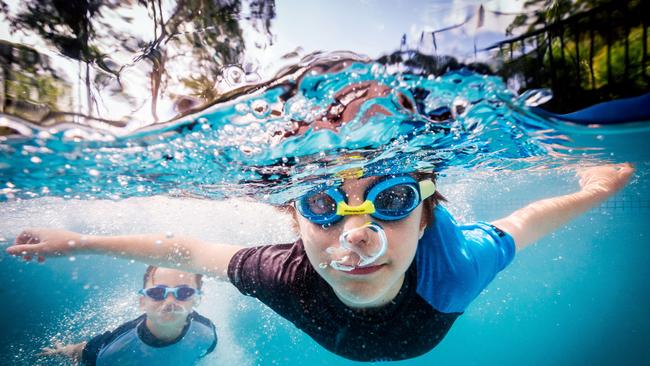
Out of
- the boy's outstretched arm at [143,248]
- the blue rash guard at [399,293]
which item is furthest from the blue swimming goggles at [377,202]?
the boy's outstretched arm at [143,248]

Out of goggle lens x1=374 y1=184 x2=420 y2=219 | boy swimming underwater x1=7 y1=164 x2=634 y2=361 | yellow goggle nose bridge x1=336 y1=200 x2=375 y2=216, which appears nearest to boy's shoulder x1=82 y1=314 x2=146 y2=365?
boy swimming underwater x1=7 y1=164 x2=634 y2=361

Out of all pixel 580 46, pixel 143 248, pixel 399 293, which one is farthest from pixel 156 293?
pixel 580 46

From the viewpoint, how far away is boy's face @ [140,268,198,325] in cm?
907

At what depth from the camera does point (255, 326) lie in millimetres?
38688

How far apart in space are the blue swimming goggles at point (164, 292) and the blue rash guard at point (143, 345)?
1370mm

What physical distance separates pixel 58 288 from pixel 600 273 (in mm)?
108418

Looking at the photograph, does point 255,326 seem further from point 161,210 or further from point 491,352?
point 491,352

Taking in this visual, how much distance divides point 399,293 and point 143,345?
9.85 metres

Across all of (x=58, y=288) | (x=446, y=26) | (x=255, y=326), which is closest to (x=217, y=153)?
(x=446, y=26)

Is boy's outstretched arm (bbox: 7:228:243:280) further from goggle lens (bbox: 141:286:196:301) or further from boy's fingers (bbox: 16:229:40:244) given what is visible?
goggle lens (bbox: 141:286:196:301)

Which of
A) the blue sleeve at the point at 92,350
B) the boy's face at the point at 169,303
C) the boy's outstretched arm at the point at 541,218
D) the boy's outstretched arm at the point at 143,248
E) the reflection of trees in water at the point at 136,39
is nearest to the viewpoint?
the reflection of trees in water at the point at 136,39

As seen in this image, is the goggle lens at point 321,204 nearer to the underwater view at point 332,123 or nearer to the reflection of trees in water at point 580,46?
the underwater view at point 332,123

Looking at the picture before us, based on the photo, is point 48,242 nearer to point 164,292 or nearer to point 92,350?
point 164,292

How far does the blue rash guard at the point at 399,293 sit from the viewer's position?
4109mm
